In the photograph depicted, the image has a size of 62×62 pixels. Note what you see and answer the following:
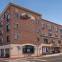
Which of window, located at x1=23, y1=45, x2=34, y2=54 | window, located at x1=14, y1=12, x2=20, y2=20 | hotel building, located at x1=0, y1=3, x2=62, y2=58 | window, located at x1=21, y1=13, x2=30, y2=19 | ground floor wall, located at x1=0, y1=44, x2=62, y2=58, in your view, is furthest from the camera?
window, located at x1=23, y1=45, x2=34, y2=54

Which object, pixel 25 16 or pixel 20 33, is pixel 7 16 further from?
pixel 20 33

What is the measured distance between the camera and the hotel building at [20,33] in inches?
2142

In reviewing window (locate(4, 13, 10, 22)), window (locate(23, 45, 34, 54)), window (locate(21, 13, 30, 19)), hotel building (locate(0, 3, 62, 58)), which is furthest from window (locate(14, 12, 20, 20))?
window (locate(23, 45, 34, 54))

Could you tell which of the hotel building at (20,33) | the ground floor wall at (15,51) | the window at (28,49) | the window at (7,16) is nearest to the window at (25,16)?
the hotel building at (20,33)

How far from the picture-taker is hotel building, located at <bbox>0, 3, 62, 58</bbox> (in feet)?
178

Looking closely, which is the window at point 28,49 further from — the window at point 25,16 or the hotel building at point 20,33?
the window at point 25,16

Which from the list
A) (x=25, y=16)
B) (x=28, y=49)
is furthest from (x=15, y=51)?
(x=25, y=16)

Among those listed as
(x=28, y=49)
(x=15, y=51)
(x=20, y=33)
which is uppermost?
(x=20, y=33)

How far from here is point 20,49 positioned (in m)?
55.7

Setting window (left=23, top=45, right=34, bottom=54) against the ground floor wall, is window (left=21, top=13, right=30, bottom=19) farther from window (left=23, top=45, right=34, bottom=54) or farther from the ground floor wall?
window (left=23, top=45, right=34, bottom=54)

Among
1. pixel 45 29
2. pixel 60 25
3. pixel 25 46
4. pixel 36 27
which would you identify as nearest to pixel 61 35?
pixel 60 25

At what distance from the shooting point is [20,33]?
5609 centimetres

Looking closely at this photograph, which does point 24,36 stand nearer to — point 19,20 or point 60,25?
point 19,20

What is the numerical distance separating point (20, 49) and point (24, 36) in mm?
4039
